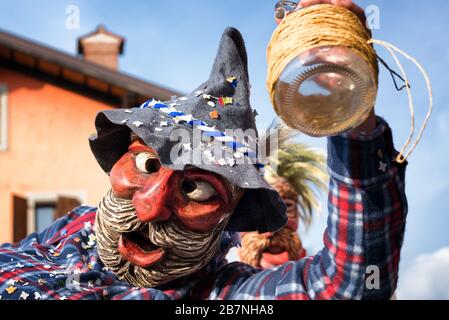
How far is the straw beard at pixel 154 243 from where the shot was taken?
7.62 ft

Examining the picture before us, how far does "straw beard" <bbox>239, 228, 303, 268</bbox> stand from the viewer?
3.71 meters

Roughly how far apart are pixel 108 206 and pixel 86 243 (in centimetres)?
37

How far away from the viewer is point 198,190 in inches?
90.3

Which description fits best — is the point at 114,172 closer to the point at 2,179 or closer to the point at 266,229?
the point at 266,229

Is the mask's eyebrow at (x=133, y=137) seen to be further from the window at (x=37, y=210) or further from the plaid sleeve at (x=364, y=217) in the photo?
the window at (x=37, y=210)

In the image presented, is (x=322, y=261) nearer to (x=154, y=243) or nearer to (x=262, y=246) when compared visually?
(x=154, y=243)

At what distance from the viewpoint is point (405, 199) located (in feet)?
6.39

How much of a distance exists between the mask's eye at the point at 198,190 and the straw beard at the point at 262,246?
56.4 inches

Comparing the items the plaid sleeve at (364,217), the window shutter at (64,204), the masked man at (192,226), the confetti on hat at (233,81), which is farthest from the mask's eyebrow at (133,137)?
the window shutter at (64,204)

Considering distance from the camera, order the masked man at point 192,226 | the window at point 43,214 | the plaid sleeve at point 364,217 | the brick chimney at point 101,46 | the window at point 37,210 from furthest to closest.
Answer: the brick chimney at point 101,46 < the window at point 43,214 < the window at point 37,210 < the masked man at point 192,226 < the plaid sleeve at point 364,217

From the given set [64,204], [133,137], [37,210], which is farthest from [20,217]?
[133,137]

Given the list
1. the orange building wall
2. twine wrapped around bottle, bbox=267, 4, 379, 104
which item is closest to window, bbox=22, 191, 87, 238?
the orange building wall

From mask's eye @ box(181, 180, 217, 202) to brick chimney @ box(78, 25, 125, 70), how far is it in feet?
36.8
